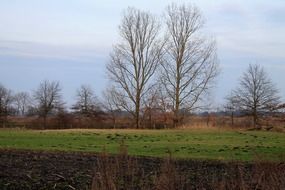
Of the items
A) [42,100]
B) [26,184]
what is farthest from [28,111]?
[26,184]

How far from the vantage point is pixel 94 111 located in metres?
73.1

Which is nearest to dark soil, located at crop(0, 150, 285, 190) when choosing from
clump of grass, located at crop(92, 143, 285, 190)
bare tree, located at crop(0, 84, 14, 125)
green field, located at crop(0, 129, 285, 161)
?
clump of grass, located at crop(92, 143, 285, 190)

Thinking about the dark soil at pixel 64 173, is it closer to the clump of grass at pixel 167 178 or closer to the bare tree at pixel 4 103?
the clump of grass at pixel 167 178

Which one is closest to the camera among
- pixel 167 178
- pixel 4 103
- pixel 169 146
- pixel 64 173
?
pixel 167 178

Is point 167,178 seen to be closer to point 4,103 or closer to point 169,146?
point 169,146

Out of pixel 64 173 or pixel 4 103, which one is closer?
pixel 64 173

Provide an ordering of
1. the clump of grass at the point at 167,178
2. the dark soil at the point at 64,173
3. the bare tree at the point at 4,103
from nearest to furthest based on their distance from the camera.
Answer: the clump of grass at the point at 167,178 < the dark soil at the point at 64,173 < the bare tree at the point at 4,103

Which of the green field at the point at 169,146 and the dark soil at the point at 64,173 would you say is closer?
the dark soil at the point at 64,173

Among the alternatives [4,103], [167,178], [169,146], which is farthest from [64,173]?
[4,103]

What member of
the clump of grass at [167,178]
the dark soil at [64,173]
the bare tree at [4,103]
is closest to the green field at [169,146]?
the dark soil at [64,173]

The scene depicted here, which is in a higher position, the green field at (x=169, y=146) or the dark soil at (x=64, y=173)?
the green field at (x=169, y=146)

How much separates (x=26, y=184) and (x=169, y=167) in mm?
4866

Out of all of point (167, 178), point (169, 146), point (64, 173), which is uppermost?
point (169, 146)

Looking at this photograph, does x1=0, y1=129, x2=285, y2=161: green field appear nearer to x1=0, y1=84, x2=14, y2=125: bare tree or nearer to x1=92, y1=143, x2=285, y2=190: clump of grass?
x1=92, y1=143, x2=285, y2=190: clump of grass
